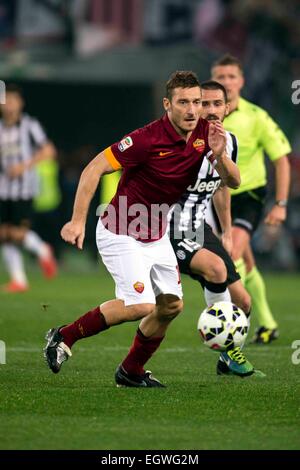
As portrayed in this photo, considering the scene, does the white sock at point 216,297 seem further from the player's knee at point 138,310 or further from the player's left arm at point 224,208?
the player's knee at point 138,310

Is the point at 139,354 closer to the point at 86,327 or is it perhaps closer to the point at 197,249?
the point at 86,327

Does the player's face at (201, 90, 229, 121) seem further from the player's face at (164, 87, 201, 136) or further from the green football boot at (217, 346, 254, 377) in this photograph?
the green football boot at (217, 346, 254, 377)

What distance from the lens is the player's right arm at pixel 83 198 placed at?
7.51 meters

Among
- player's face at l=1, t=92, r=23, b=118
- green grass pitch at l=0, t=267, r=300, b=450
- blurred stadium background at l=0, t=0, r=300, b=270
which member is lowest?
green grass pitch at l=0, t=267, r=300, b=450

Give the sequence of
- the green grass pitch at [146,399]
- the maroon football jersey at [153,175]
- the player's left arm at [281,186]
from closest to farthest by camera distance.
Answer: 1. the green grass pitch at [146,399]
2. the maroon football jersey at [153,175]
3. the player's left arm at [281,186]

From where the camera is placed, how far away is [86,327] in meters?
7.98

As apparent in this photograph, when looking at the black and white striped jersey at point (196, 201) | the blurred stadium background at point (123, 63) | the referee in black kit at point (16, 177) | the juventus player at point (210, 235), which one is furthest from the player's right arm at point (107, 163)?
the blurred stadium background at point (123, 63)

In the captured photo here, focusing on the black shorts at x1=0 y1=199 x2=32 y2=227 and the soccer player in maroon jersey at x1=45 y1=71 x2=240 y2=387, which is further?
the black shorts at x1=0 y1=199 x2=32 y2=227

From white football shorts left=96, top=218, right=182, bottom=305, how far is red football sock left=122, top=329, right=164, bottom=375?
32 cm

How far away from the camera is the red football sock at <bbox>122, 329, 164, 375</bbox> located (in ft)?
26.6

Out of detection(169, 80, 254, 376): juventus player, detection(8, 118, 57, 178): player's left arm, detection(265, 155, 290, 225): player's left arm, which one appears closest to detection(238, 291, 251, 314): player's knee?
detection(169, 80, 254, 376): juventus player

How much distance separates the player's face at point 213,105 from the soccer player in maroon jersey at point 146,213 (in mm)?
771

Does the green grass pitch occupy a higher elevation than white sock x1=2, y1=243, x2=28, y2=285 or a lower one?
lower

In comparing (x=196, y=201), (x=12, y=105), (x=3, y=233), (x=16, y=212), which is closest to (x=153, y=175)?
(x=196, y=201)
